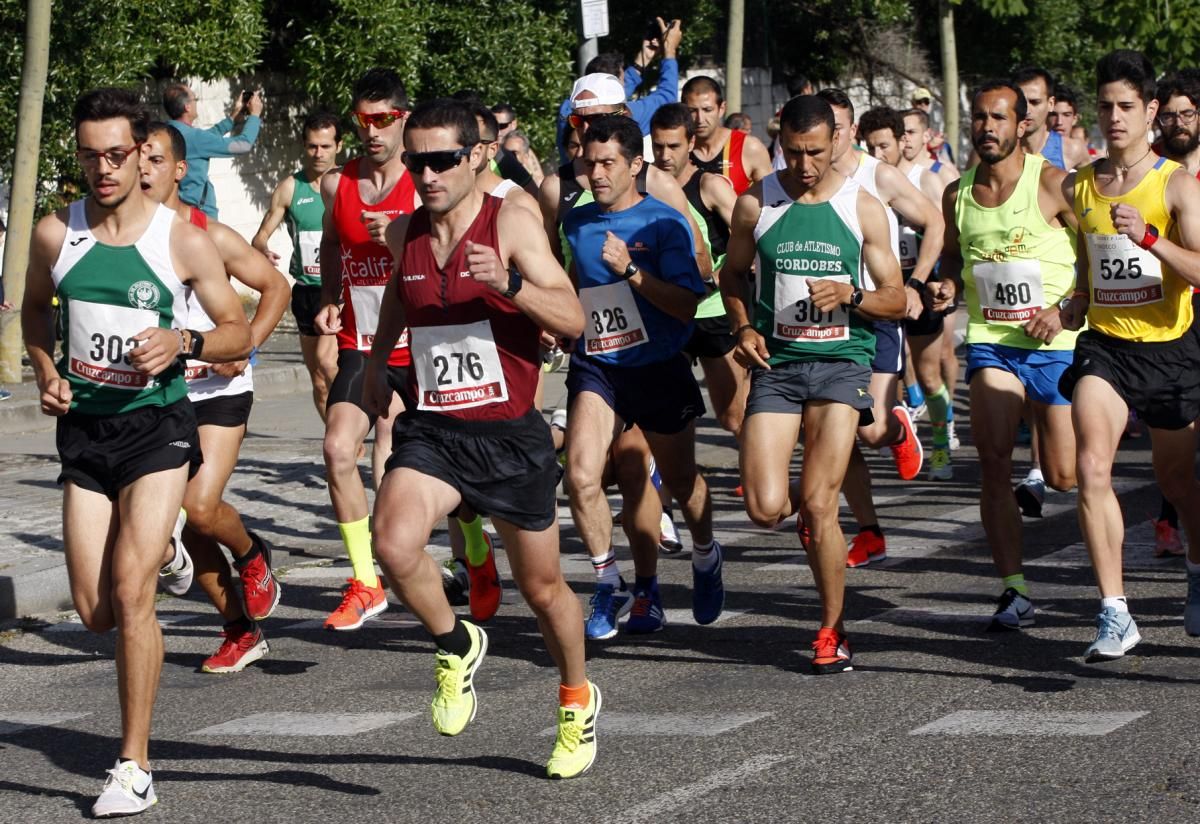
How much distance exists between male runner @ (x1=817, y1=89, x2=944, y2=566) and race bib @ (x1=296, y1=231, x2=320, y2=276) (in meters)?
3.01

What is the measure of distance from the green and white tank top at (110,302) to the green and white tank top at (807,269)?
232cm

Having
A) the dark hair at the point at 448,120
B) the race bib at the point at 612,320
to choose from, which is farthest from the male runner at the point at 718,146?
the dark hair at the point at 448,120

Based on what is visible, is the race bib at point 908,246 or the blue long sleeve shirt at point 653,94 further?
the blue long sleeve shirt at point 653,94

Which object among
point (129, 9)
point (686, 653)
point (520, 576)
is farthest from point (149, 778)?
point (129, 9)

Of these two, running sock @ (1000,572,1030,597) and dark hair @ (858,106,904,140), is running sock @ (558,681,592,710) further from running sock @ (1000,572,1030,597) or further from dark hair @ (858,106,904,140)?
dark hair @ (858,106,904,140)

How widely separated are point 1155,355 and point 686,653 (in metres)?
2.02

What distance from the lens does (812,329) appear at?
7.42 m

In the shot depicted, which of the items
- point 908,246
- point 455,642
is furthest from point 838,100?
point 455,642

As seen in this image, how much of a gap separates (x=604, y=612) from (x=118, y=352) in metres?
2.56

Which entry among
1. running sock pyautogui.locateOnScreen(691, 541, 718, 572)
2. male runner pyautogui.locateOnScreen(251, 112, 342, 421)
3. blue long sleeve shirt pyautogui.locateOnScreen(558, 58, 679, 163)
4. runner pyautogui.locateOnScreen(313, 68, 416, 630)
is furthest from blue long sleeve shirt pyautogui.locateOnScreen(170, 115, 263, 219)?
running sock pyautogui.locateOnScreen(691, 541, 718, 572)

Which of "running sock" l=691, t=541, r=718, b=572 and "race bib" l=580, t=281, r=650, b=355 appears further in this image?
"running sock" l=691, t=541, r=718, b=572

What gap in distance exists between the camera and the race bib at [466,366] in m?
6.01

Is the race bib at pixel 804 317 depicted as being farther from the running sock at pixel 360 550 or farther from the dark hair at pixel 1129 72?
the running sock at pixel 360 550

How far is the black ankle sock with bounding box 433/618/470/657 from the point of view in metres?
5.76
